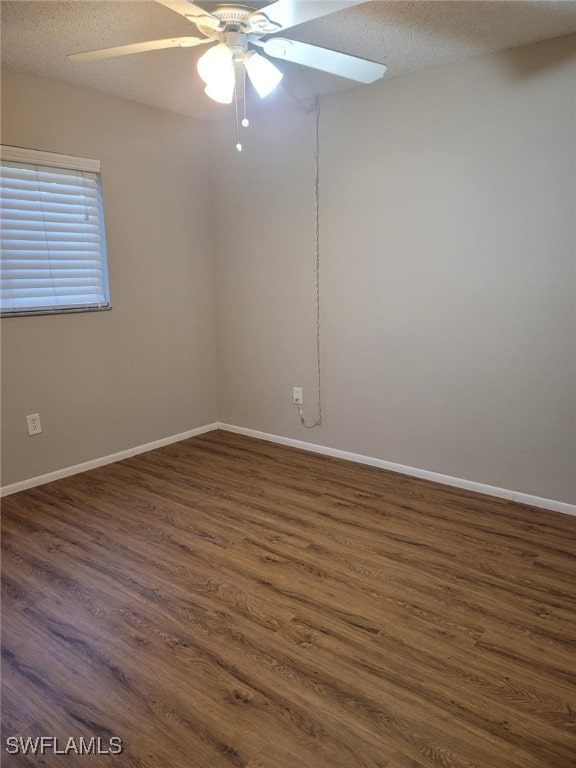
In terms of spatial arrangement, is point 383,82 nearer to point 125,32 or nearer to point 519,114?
point 519,114

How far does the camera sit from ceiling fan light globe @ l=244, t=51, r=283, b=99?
2051 mm

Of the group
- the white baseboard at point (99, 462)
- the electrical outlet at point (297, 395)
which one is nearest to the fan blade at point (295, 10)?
the electrical outlet at point (297, 395)

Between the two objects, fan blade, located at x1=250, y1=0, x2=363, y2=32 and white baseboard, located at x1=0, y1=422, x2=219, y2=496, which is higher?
fan blade, located at x1=250, y1=0, x2=363, y2=32

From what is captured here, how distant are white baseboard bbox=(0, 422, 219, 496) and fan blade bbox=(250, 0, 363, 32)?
2.76 metres

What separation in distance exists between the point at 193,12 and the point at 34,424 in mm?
2429

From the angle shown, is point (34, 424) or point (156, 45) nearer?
point (156, 45)

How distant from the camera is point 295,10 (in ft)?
5.78

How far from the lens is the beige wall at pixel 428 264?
276 centimetres

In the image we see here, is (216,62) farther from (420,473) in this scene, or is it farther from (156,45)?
(420,473)

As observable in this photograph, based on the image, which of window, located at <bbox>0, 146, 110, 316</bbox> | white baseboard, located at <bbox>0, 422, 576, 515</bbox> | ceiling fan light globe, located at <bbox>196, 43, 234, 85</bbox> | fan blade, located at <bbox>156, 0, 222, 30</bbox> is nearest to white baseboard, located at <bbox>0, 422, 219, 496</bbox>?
white baseboard, located at <bbox>0, 422, 576, 515</bbox>

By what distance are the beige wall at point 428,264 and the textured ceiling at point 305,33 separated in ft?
0.70

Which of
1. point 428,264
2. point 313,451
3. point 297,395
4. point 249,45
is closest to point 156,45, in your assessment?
point 249,45

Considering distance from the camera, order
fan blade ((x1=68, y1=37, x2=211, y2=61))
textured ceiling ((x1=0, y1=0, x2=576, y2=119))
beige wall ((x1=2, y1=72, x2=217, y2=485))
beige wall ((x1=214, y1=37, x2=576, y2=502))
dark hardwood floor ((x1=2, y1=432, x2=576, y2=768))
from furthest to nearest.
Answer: beige wall ((x1=2, y1=72, x2=217, y2=485)) → beige wall ((x1=214, y1=37, x2=576, y2=502)) → textured ceiling ((x1=0, y1=0, x2=576, y2=119)) → fan blade ((x1=68, y1=37, x2=211, y2=61)) → dark hardwood floor ((x1=2, y1=432, x2=576, y2=768))

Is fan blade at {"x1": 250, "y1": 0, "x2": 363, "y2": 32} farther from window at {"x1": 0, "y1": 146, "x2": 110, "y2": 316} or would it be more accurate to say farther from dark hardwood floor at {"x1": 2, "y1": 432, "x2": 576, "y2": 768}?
dark hardwood floor at {"x1": 2, "y1": 432, "x2": 576, "y2": 768}
